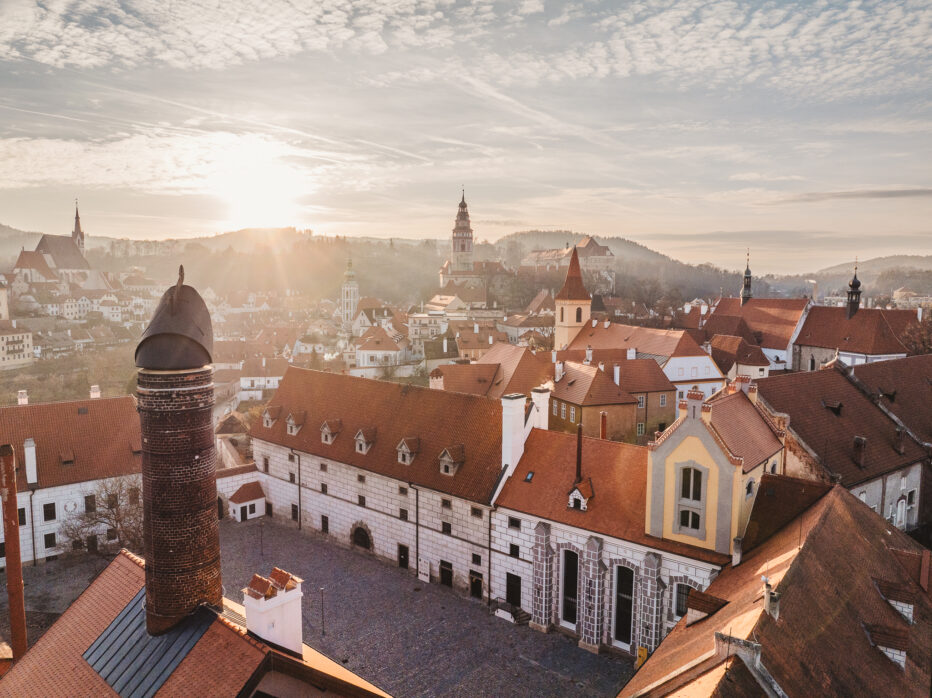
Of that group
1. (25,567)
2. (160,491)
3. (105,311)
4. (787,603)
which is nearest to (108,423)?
(25,567)

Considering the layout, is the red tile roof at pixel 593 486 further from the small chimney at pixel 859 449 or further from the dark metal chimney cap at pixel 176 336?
the dark metal chimney cap at pixel 176 336

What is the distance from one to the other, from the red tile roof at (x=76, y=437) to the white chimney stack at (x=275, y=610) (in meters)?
21.7

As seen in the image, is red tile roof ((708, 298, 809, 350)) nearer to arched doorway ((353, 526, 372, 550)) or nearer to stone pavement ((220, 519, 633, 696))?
arched doorway ((353, 526, 372, 550))

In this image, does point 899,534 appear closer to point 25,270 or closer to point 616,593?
point 616,593

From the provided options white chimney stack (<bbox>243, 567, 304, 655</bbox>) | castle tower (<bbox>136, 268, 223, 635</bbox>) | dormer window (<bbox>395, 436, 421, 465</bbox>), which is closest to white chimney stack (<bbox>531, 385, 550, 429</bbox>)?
dormer window (<bbox>395, 436, 421, 465</bbox>)

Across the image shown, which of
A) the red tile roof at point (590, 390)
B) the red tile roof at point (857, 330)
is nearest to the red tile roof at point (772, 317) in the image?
the red tile roof at point (857, 330)

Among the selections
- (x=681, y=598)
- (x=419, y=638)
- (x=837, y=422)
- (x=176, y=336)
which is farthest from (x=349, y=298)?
(x=176, y=336)

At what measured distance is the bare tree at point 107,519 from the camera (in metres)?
28.5

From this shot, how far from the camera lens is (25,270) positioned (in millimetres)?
113500

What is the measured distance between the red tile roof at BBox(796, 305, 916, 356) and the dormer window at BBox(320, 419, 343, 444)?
46482 millimetres

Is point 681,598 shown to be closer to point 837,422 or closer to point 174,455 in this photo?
point 837,422

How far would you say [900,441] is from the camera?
87.9 ft

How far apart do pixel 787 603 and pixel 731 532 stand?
563 cm

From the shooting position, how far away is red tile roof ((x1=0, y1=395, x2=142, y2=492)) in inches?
1154
